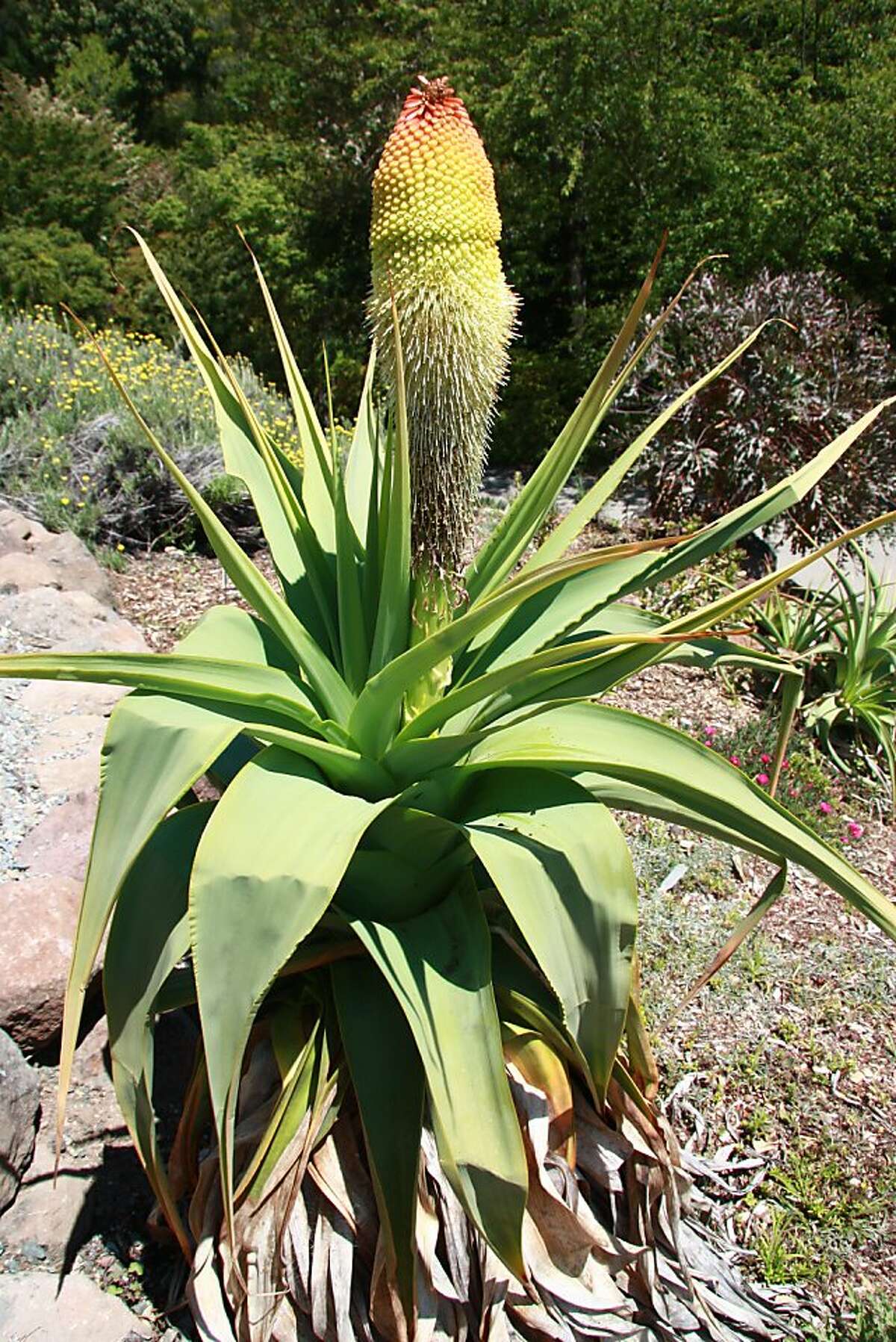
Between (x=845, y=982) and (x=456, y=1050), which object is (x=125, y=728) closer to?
(x=456, y=1050)

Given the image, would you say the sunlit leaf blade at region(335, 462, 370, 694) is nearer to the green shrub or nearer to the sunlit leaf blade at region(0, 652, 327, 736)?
the sunlit leaf blade at region(0, 652, 327, 736)

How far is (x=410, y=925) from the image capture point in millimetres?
1806

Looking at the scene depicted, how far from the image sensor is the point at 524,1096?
1.84m

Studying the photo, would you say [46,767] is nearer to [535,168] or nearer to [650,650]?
[650,650]

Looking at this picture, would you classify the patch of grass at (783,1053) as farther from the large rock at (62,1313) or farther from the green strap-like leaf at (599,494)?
the large rock at (62,1313)

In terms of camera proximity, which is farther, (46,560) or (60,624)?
(46,560)

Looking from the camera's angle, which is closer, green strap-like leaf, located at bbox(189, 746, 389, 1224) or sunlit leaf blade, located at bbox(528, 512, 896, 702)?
green strap-like leaf, located at bbox(189, 746, 389, 1224)

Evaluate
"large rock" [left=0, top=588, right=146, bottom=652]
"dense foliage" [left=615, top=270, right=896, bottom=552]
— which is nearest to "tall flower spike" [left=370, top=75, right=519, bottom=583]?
"large rock" [left=0, top=588, right=146, bottom=652]

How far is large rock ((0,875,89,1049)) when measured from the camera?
2.29m

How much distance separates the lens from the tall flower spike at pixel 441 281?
1572mm

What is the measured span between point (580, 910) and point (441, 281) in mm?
1015

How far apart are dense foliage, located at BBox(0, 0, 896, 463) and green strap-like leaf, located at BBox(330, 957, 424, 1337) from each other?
8.14 m

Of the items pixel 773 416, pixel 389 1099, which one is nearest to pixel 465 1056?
pixel 389 1099

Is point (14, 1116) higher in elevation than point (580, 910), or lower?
lower
